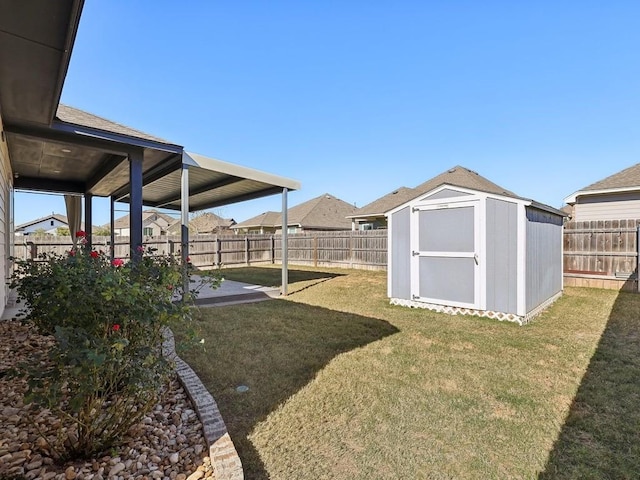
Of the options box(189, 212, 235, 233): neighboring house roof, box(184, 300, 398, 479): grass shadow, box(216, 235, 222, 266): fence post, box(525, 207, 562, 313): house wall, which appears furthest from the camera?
box(189, 212, 235, 233): neighboring house roof

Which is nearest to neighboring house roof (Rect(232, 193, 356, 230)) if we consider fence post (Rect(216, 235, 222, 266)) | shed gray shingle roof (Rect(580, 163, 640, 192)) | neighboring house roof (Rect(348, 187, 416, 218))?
neighboring house roof (Rect(348, 187, 416, 218))

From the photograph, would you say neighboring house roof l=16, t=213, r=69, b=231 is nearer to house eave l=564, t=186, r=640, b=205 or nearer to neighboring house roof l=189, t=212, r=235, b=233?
neighboring house roof l=189, t=212, r=235, b=233

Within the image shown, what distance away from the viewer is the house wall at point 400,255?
654 cm

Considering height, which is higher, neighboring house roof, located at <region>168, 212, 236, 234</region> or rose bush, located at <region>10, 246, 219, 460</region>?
neighboring house roof, located at <region>168, 212, 236, 234</region>

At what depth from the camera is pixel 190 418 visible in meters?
2.33

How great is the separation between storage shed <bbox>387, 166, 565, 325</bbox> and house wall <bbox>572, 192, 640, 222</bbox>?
5557mm

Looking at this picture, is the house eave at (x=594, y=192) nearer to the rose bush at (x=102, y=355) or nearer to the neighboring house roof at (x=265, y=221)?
the rose bush at (x=102, y=355)

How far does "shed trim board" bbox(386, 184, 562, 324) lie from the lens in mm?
5366

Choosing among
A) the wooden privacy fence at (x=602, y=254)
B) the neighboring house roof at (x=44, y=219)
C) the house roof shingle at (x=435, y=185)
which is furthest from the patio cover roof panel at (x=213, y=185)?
the neighboring house roof at (x=44, y=219)

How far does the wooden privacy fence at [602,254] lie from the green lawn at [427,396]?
11.5 feet

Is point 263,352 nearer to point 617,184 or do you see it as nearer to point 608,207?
point 617,184

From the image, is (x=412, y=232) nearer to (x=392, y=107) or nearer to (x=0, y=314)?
(x=0, y=314)

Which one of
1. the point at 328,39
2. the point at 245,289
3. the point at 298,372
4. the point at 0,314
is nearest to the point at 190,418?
the point at 298,372

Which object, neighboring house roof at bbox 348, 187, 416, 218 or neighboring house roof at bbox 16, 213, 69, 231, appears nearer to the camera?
neighboring house roof at bbox 348, 187, 416, 218
